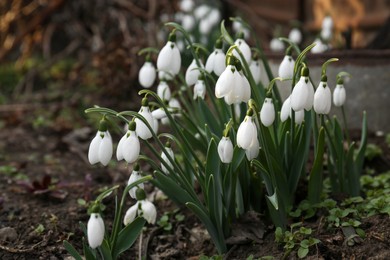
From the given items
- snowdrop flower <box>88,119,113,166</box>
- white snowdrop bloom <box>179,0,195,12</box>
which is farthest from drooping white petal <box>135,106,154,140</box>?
white snowdrop bloom <box>179,0,195,12</box>

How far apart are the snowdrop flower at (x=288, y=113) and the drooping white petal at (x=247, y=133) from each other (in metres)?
0.26

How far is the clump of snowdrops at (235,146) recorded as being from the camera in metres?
1.89

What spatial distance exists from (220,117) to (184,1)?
2940mm

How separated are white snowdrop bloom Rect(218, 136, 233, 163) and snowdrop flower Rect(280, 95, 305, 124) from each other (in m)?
0.27

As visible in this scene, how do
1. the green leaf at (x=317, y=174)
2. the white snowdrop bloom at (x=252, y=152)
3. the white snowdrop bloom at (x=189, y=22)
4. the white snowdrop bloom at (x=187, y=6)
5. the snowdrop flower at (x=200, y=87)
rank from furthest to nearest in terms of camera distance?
the white snowdrop bloom at (x=187, y=6) → the white snowdrop bloom at (x=189, y=22) → the snowdrop flower at (x=200, y=87) → the green leaf at (x=317, y=174) → the white snowdrop bloom at (x=252, y=152)

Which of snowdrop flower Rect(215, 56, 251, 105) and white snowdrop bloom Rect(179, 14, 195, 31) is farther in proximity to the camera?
white snowdrop bloom Rect(179, 14, 195, 31)

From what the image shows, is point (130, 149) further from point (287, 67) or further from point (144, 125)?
point (287, 67)

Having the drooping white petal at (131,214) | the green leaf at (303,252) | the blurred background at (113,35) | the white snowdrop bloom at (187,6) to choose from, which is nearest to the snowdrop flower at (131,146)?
the drooping white petal at (131,214)

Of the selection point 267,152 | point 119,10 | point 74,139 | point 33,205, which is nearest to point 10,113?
point 74,139

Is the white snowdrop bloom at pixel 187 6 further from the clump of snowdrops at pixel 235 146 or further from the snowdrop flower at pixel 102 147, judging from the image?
the snowdrop flower at pixel 102 147

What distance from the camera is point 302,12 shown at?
21.3ft

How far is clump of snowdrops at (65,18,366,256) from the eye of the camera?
1.89 metres

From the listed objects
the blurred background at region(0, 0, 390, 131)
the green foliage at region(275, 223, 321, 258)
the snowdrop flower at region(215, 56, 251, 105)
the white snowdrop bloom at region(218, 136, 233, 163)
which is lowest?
the blurred background at region(0, 0, 390, 131)

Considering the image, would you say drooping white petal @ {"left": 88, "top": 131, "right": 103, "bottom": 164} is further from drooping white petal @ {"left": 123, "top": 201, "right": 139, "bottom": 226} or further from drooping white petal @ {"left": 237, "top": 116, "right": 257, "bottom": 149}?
drooping white petal @ {"left": 237, "top": 116, "right": 257, "bottom": 149}
